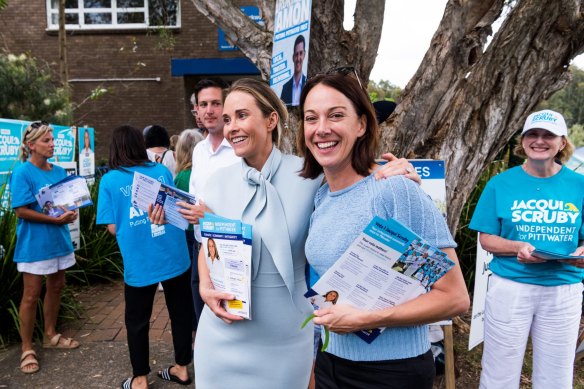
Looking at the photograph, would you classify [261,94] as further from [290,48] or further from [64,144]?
[64,144]

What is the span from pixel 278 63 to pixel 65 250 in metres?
2.49

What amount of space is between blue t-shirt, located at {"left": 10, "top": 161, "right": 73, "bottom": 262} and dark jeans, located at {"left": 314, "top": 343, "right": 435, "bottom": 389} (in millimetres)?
3154

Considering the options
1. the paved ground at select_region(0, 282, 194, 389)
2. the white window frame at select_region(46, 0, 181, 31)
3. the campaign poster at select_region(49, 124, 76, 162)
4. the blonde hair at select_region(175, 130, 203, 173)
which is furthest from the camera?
the white window frame at select_region(46, 0, 181, 31)

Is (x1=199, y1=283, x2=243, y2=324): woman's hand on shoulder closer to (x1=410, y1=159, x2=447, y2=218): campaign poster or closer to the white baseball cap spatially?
(x1=410, y1=159, x2=447, y2=218): campaign poster

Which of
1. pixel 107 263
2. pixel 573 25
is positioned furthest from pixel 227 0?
pixel 107 263

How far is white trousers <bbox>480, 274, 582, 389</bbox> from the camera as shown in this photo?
9.23ft

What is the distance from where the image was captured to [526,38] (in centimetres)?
320

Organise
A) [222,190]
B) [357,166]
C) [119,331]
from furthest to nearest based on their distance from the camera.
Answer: [119,331] → [222,190] → [357,166]

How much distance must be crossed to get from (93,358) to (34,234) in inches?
48.9

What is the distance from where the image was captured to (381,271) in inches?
58.5

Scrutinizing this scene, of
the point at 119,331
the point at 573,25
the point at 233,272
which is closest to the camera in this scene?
the point at 233,272

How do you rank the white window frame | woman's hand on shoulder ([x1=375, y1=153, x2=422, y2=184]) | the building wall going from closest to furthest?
woman's hand on shoulder ([x1=375, y1=153, x2=422, y2=184]), the white window frame, the building wall

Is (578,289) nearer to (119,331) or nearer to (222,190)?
(222,190)

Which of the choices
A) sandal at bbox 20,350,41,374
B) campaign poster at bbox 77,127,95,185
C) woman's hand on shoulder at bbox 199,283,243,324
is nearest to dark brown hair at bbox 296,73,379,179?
woman's hand on shoulder at bbox 199,283,243,324
